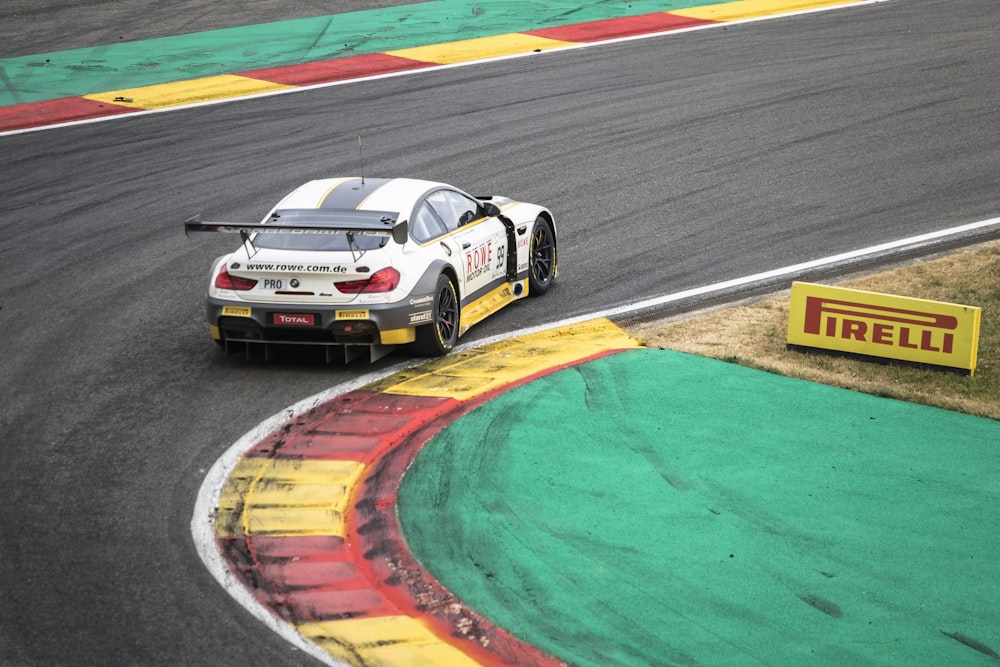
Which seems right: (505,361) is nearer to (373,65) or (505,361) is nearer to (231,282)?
(231,282)

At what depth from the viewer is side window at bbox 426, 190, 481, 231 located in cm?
1108

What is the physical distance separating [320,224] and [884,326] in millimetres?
4744

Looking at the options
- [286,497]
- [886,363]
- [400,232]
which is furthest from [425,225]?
[886,363]

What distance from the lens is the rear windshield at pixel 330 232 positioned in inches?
393

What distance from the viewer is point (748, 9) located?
25.5 m

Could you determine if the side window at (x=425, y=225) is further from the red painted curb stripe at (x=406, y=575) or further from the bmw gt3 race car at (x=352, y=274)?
the red painted curb stripe at (x=406, y=575)

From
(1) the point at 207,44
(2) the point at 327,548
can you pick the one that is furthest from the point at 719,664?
(1) the point at 207,44

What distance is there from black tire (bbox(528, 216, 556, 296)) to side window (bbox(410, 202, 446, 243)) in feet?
4.72

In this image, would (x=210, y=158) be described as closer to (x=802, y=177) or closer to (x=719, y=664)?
(x=802, y=177)

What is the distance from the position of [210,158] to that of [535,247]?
→ 698 centimetres

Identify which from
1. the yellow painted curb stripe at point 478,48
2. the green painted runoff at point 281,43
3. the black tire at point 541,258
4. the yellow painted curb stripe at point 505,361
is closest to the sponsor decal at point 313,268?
the yellow painted curb stripe at point 505,361

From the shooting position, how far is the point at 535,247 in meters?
12.2

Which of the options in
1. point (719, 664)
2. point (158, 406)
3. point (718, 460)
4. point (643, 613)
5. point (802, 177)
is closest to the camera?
point (719, 664)

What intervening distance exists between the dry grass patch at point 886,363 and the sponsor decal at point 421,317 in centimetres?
198
